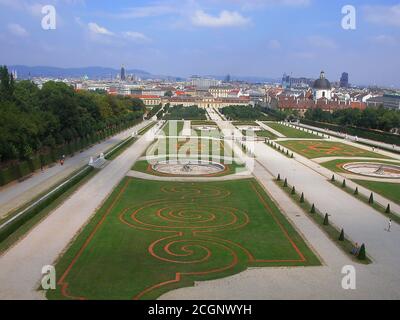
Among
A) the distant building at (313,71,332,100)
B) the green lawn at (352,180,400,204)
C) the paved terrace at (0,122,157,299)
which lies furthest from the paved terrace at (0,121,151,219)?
the distant building at (313,71,332,100)

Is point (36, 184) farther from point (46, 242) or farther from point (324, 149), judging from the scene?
point (324, 149)

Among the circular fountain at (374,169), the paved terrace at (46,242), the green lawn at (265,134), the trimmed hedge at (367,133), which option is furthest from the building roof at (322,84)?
the paved terrace at (46,242)

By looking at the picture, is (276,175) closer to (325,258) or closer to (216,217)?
(216,217)

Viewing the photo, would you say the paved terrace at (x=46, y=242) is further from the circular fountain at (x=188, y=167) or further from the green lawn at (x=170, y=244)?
the circular fountain at (x=188, y=167)

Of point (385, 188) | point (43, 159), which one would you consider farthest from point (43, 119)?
point (385, 188)

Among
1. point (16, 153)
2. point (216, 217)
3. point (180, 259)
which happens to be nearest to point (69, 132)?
point (16, 153)

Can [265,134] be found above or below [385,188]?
above
